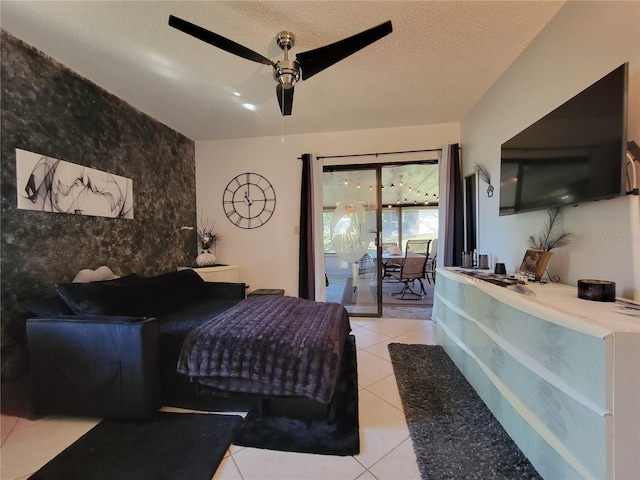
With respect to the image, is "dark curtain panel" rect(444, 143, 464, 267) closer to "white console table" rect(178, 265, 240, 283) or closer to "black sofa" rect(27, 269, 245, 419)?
"white console table" rect(178, 265, 240, 283)

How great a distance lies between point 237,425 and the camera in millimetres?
1543

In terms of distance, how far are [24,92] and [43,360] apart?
1938 mm

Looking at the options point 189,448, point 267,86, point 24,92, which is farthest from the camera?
point 267,86

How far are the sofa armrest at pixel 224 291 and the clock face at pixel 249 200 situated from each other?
1252 mm

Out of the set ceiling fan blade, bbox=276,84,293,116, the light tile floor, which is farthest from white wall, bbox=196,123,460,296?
the light tile floor

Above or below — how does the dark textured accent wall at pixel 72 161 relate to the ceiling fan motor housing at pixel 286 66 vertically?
below

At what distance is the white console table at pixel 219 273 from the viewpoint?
327cm

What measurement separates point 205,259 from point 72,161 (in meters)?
1.79

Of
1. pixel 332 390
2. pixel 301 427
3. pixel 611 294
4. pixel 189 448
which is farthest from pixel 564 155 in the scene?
pixel 189 448

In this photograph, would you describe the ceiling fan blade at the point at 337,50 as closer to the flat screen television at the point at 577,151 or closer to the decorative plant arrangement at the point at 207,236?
the flat screen television at the point at 577,151

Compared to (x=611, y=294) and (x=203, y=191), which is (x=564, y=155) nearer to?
(x=611, y=294)

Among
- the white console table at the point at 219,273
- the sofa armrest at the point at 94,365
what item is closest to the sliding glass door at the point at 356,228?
the white console table at the point at 219,273

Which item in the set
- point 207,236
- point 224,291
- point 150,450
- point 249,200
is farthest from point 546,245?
point 207,236

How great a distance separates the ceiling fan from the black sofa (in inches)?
70.3
